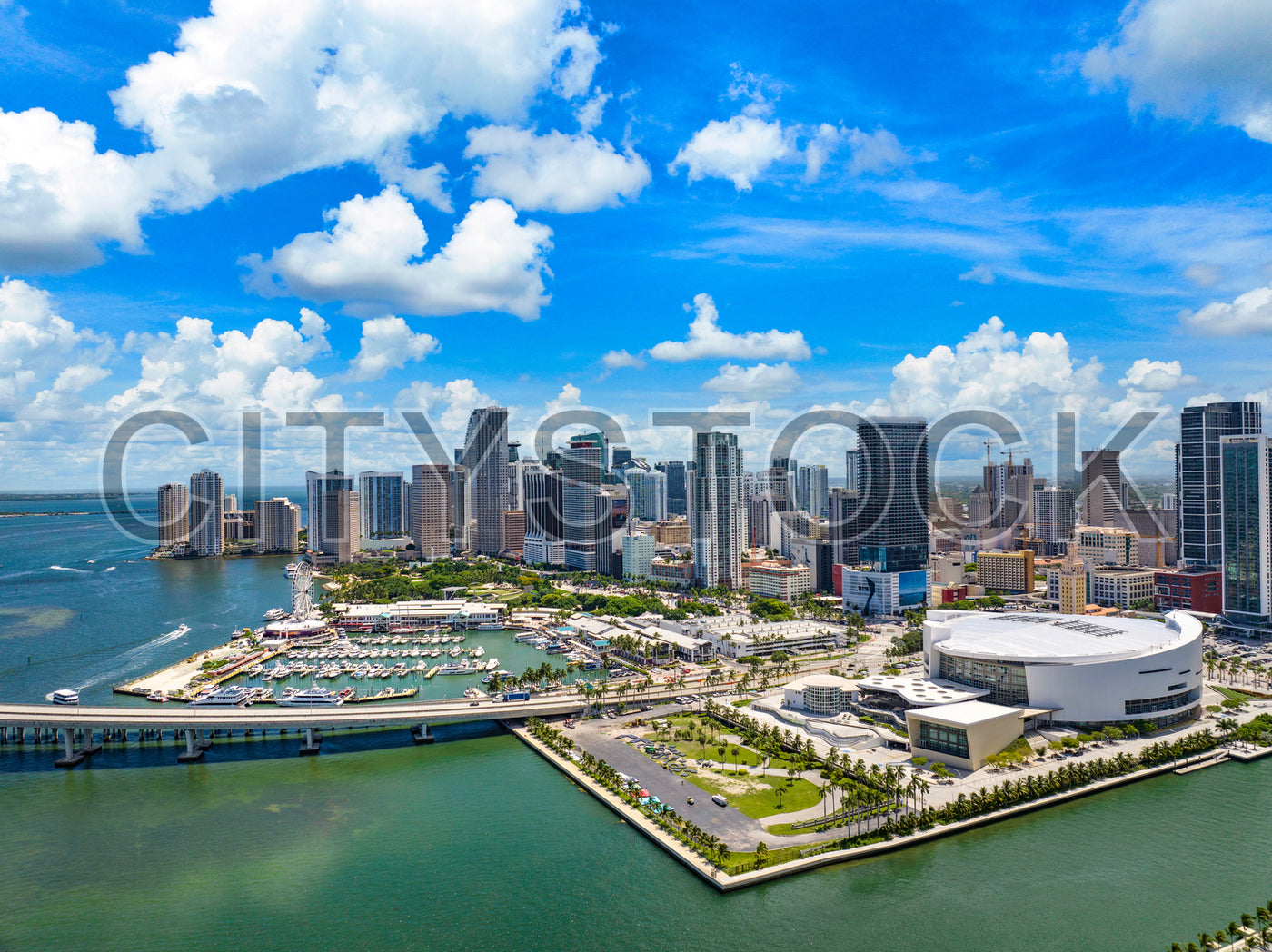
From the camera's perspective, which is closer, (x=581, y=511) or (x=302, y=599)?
(x=302, y=599)

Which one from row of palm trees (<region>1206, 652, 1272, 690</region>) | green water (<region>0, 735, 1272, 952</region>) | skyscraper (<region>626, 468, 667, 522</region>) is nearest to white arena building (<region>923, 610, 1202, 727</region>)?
green water (<region>0, 735, 1272, 952</region>)

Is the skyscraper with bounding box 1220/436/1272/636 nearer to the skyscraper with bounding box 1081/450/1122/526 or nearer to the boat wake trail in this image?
the skyscraper with bounding box 1081/450/1122/526

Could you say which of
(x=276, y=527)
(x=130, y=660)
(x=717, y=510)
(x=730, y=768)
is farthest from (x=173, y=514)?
(x=730, y=768)

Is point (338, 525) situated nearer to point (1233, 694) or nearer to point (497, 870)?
point (497, 870)

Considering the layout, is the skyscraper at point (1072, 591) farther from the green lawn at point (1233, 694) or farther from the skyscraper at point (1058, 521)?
the skyscraper at point (1058, 521)

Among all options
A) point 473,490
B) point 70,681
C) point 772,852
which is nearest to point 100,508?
point 473,490

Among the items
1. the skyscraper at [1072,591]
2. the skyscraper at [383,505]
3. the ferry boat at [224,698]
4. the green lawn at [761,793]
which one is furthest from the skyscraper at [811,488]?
the green lawn at [761,793]

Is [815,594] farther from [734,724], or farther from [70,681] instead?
[70,681]
